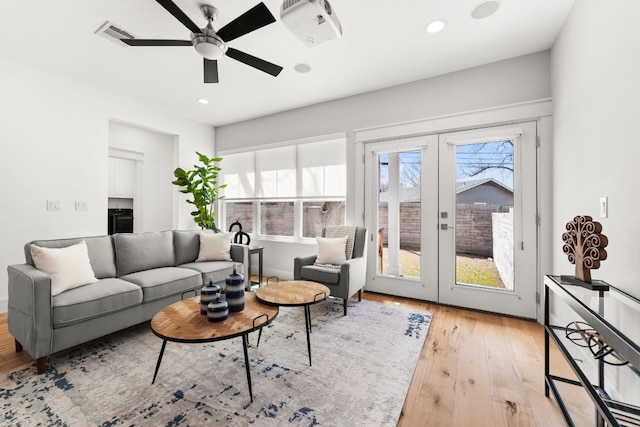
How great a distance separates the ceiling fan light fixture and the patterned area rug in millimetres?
2370

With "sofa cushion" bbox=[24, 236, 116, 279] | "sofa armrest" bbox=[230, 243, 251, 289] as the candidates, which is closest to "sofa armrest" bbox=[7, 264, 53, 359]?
"sofa cushion" bbox=[24, 236, 116, 279]

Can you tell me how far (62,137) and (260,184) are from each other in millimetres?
2595

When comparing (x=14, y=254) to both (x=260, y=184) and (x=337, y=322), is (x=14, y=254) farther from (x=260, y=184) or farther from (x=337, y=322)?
(x=337, y=322)

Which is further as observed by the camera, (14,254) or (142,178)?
(142,178)

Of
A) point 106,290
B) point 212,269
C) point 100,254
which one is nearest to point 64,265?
point 106,290

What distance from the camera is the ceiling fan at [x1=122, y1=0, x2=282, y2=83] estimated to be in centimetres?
189

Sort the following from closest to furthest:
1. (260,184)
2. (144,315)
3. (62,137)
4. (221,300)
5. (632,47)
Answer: (632,47) → (221,300) → (144,315) → (62,137) → (260,184)

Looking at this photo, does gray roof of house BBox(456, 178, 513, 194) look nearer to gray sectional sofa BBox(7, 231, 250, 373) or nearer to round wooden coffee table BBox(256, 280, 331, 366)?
round wooden coffee table BBox(256, 280, 331, 366)

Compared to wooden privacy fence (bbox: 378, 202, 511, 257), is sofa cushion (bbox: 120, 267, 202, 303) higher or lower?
lower

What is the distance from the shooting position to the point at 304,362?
2.09 meters

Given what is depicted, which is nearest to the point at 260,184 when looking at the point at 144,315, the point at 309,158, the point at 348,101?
the point at 309,158

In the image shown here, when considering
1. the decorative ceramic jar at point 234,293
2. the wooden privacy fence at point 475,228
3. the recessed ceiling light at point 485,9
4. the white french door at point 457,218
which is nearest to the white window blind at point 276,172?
the white french door at point 457,218

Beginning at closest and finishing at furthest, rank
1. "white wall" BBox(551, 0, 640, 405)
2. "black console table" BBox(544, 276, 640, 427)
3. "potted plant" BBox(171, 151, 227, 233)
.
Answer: "black console table" BBox(544, 276, 640, 427)
"white wall" BBox(551, 0, 640, 405)
"potted plant" BBox(171, 151, 227, 233)

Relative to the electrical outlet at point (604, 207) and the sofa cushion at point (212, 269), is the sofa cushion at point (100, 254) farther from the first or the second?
the electrical outlet at point (604, 207)
